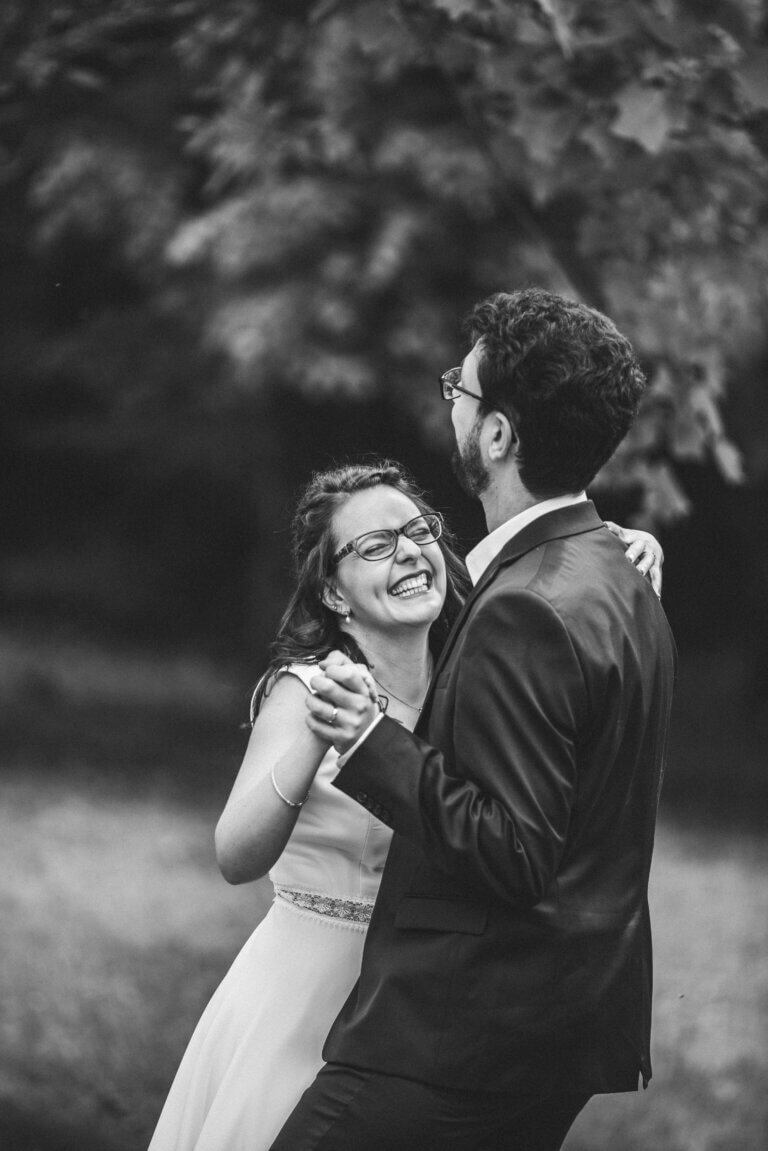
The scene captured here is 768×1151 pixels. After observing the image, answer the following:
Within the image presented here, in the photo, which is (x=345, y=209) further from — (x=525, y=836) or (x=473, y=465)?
(x=525, y=836)

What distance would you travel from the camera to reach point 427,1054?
6.97 ft

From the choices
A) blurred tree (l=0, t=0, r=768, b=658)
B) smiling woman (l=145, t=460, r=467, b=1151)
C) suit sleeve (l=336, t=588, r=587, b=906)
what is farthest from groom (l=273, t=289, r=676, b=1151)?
blurred tree (l=0, t=0, r=768, b=658)

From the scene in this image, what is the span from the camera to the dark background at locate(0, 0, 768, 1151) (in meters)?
4.41

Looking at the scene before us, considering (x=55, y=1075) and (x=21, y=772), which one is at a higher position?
(x=55, y=1075)

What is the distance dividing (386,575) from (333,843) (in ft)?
1.77

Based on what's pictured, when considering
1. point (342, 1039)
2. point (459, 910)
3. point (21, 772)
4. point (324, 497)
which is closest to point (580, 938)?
point (459, 910)

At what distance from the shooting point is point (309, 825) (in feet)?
9.39

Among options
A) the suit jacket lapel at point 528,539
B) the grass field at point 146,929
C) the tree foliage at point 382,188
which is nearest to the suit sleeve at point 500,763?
the suit jacket lapel at point 528,539

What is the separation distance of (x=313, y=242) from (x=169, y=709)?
4152 millimetres

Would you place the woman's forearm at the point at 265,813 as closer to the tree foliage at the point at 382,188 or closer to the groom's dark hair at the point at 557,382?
the groom's dark hair at the point at 557,382

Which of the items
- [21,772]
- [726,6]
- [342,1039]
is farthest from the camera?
[21,772]

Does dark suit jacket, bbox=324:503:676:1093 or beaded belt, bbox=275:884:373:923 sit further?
beaded belt, bbox=275:884:373:923

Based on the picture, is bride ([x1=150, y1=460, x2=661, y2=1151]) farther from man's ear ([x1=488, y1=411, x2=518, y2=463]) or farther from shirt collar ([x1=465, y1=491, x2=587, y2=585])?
man's ear ([x1=488, y1=411, x2=518, y2=463])

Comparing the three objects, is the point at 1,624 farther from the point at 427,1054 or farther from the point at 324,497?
the point at 427,1054
